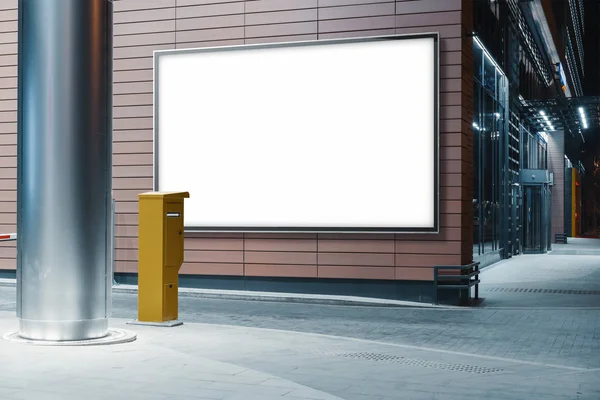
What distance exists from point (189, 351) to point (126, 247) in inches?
345

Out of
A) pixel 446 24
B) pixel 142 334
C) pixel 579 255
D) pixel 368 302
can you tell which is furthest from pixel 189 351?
pixel 579 255

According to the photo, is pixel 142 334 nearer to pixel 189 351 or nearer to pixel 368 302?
pixel 189 351

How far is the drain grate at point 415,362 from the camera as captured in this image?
8.44m

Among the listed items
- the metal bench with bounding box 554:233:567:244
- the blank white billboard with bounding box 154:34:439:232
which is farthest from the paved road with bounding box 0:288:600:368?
the metal bench with bounding box 554:233:567:244

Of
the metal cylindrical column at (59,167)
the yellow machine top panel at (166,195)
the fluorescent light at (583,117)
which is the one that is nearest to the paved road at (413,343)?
the metal cylindrical column at (59,167)

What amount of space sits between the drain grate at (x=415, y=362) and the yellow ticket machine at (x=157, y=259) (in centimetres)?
275

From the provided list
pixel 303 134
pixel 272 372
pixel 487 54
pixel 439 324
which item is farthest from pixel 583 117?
pixel 272 372

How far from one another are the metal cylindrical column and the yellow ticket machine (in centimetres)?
153

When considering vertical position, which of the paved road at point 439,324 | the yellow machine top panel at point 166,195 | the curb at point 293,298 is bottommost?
the paved road at point 439,324

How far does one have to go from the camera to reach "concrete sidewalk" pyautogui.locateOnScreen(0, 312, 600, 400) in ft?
23.3

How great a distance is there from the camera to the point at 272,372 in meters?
8.00

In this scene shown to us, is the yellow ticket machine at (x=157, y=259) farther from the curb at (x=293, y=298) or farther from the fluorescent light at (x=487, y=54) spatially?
the fluorescent light at (x=487, y=54)

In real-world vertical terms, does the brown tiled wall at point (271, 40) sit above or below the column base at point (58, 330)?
above

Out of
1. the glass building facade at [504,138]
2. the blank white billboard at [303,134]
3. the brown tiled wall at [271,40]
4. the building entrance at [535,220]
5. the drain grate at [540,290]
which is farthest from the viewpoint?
the building entrance at [535,220]
